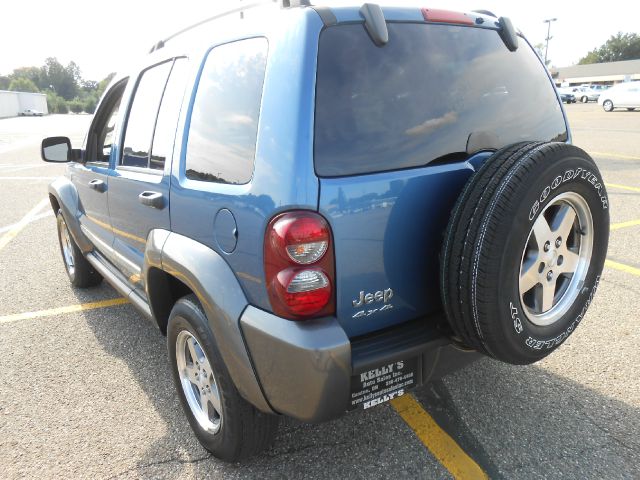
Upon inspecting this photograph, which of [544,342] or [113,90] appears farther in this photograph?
[113,90]

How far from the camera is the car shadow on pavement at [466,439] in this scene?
88.4 inches

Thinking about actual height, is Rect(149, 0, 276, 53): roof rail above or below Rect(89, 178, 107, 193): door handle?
above

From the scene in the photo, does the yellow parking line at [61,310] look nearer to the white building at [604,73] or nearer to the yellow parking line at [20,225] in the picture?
the yellow parking line at [20,225]

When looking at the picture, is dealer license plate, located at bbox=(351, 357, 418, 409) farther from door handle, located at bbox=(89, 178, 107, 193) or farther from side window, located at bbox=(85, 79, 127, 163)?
side window, located at bbox=(85, 79, 127, 163)

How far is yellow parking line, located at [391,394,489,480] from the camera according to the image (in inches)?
87.2

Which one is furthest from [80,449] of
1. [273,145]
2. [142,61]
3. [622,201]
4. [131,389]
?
[622,201]

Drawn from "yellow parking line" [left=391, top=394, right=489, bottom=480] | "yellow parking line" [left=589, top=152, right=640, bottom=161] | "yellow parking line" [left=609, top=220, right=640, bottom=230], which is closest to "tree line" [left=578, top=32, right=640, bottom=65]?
"yellow parking line" [left=589, top=152, right=640, bottom=161]

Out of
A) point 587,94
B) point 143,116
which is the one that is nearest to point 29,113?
point 587,94

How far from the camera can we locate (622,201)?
6895 millimetres

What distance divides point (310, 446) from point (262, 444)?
29cm

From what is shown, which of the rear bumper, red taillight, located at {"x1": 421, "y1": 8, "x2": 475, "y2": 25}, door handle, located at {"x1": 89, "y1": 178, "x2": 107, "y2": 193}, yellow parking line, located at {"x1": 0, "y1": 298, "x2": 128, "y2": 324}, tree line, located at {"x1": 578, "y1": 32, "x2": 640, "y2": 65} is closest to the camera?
the rear bumper

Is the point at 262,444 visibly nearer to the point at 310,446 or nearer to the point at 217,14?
the point at 310,446

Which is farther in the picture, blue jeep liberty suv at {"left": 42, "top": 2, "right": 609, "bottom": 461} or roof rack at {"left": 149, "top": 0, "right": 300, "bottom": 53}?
roof rack at {"left": 149, "top": 0, "right": 300, "bottom": 53}

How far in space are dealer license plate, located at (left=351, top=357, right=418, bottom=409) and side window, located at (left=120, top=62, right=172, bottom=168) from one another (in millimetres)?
1633
